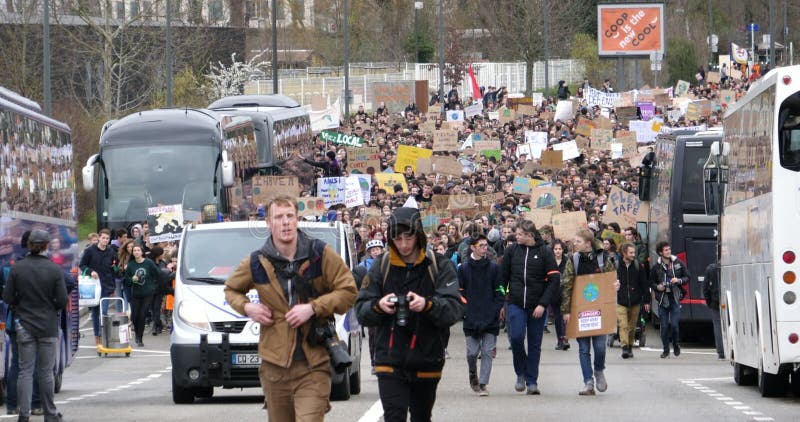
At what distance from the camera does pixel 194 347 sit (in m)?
14.8

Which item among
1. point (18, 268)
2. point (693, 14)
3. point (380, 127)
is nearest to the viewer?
point (18, 268)

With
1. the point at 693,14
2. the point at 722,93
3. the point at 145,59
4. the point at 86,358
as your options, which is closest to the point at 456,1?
the point at 693,14

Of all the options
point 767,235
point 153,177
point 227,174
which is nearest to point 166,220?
point 227,174

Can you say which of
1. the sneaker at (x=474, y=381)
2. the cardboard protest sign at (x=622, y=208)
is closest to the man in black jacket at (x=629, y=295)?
the sneaker at (x=474, y=381)

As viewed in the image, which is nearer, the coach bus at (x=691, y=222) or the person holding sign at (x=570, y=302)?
the person holding sign at (x=570, y=302)

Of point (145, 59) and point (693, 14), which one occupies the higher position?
point (693, 14)

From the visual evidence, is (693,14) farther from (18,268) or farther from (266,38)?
(18,268)

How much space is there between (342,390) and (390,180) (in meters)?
19.4

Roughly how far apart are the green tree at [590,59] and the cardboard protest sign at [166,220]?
70239mm

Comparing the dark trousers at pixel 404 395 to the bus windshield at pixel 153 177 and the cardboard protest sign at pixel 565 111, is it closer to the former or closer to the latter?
the bus windshield at pixel 153 177

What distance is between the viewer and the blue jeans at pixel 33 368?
43.6ft

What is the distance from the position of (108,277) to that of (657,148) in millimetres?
9541

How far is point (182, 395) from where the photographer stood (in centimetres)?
1523

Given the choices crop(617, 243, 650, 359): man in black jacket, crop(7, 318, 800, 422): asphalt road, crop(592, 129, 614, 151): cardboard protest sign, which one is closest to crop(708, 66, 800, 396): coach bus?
crop(7, 318, 800, 422): asphalt road
